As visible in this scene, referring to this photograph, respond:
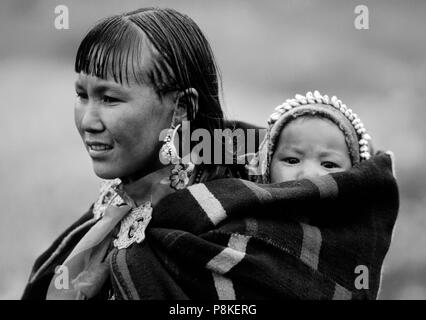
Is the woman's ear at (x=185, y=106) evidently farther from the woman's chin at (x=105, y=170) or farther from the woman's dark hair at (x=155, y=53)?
the woman's chin at (x=105, y=170)

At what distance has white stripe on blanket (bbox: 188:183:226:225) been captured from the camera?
2111 mm

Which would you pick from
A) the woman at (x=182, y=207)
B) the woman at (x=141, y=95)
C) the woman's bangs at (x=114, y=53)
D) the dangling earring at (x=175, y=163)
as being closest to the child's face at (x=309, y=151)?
the woman at (x=182, y=207)

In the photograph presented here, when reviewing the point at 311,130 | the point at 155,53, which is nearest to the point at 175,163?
the point at 155,53

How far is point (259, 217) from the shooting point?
2.17 metres

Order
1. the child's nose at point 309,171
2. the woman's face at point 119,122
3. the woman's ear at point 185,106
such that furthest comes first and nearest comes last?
the child's nose at point 309,171, the woman's ear at point 185,106, the woman's face at point 119,122

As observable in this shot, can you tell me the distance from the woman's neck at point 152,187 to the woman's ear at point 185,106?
0.50 ft

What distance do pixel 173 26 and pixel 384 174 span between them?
2.60ft

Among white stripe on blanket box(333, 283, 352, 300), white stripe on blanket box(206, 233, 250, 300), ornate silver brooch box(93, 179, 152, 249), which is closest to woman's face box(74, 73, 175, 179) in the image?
ornate silver brooch box(93, 179, 152, 249)

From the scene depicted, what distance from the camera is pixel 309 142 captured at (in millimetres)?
2594

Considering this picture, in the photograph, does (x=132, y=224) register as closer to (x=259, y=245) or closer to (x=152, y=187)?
(x=152, y=187)

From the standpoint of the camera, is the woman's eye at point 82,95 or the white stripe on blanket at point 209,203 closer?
the white stripe on blanket at point 209,203

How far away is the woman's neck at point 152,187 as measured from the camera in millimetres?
2273

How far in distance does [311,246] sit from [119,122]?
65 cm
